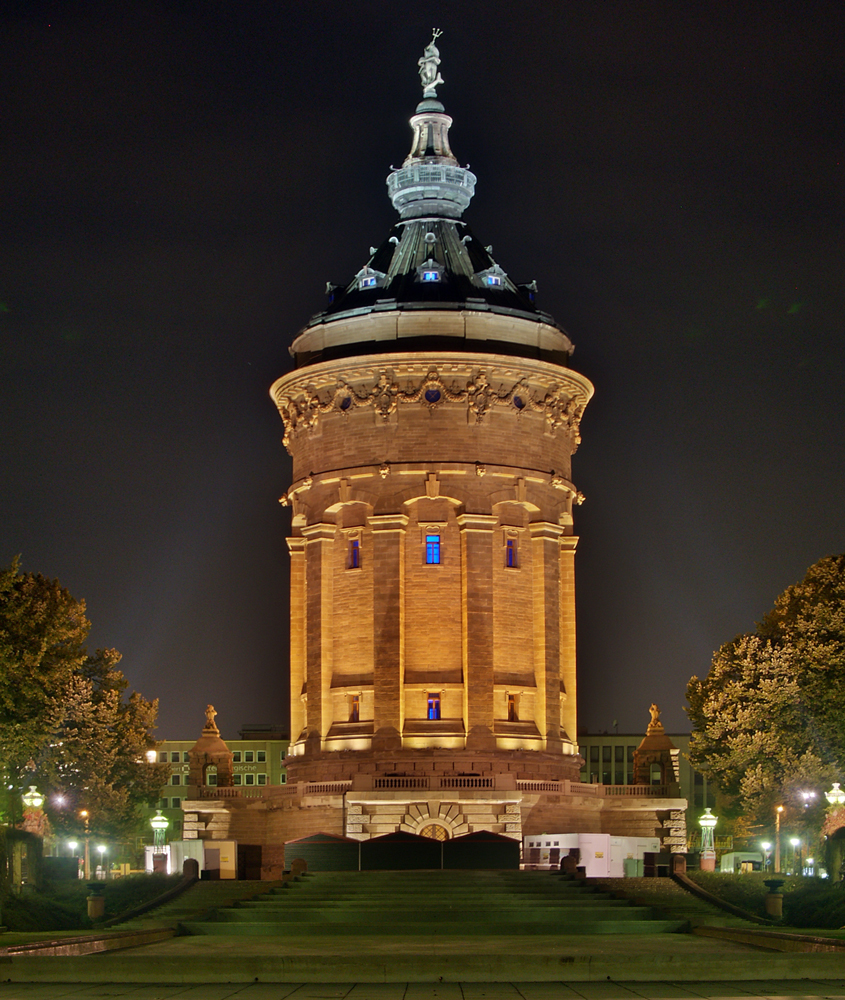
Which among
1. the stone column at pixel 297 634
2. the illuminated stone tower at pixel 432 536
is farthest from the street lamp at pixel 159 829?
the stone column at pixel 297 634

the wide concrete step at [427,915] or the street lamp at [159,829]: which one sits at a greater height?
the street lamp at [159,829]

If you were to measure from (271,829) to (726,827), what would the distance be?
44.2 m

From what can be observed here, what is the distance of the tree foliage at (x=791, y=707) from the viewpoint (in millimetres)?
64875

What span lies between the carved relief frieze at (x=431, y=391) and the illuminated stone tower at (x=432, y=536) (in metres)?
0.06

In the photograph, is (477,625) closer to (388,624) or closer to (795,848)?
(388,624)

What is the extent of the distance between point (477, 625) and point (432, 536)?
Result: 14.4 ft

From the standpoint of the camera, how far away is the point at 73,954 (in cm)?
3662

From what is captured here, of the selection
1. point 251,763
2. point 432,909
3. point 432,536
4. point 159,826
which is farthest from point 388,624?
point 251,763

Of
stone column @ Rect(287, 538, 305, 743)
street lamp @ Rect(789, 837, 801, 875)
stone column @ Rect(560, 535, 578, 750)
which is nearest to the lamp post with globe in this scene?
stone column @ Rect(287, 538, 305, 743)

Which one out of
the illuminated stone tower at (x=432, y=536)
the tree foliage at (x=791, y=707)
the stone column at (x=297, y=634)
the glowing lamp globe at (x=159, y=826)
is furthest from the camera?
the stone column at (x=297, y=634)

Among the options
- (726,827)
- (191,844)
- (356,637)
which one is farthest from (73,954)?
(726,827)

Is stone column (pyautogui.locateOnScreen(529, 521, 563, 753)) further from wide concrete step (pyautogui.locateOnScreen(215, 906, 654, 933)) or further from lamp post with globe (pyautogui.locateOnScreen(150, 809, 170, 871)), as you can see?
wide concrete step (pyautogui.locateOnScreen(215, 906, 654, 933))

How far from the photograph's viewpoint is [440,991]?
104ft

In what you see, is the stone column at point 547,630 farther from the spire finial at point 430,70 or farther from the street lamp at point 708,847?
the spire finial at point 430,70
